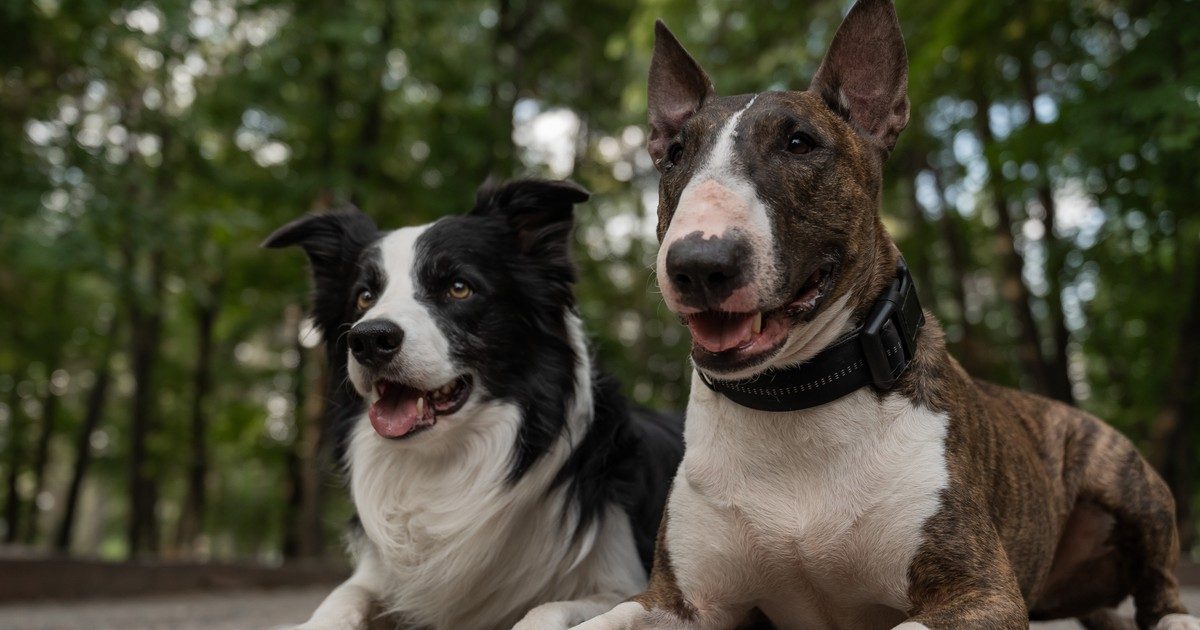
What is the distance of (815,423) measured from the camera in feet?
9.20

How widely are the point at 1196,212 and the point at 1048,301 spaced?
392cm

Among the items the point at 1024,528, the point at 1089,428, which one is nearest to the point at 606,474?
the point at 1024,528

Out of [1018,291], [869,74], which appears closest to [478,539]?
[869,74]

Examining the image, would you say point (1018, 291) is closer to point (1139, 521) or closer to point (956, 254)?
point (956, 254)

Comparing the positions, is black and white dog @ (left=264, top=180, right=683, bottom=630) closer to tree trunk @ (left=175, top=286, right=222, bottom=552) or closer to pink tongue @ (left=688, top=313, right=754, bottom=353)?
pink tongue @ (left=688, top=313, right=754, bottom=353)

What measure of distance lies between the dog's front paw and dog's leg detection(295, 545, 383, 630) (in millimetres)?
2780

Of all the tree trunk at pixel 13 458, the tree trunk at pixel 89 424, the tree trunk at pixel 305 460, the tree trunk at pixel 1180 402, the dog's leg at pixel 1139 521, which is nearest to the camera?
the dog's leg at pixel 1139 521

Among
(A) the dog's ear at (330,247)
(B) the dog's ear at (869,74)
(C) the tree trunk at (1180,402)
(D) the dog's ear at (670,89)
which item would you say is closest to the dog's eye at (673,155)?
(D) the dog's ear at (670,89)

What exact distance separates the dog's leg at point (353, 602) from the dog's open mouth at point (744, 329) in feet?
5.84

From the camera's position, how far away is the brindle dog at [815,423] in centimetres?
250

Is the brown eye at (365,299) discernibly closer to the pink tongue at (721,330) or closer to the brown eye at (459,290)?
the brown eye at (459,290)

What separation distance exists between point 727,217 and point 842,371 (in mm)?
626

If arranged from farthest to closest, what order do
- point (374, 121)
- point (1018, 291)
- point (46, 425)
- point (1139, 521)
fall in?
point (46, 425) → point (374, 121) → point (1018, 291) → point (1139, 521)

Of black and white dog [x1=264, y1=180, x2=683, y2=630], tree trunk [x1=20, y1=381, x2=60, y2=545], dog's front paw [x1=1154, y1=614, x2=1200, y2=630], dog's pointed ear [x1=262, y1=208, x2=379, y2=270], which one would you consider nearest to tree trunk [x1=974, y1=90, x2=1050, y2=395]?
dog's front paw [x1=1154, y1=614, x2=1200, y2=630]
